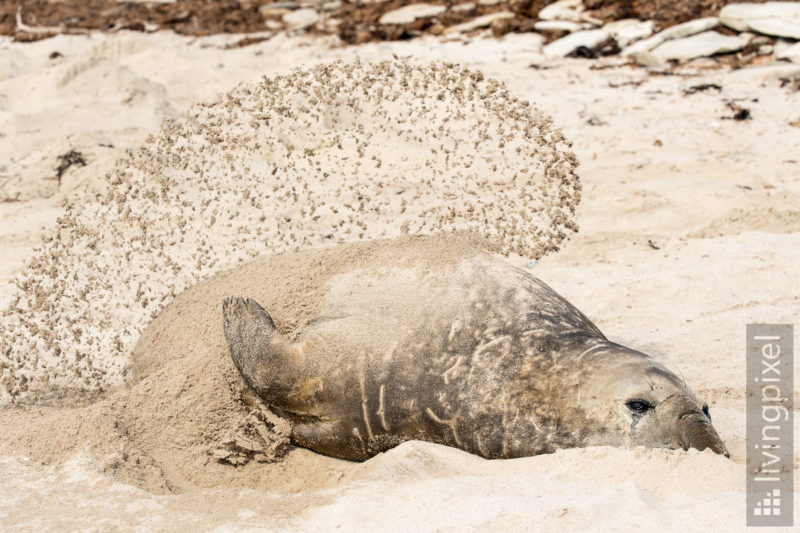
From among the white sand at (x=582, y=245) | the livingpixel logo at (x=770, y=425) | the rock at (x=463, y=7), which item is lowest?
the livingpixel logo at (x=770, y=425)

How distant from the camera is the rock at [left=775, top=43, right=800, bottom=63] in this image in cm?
773

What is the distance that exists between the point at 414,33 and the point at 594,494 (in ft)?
25.6

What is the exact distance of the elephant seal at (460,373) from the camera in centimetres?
297

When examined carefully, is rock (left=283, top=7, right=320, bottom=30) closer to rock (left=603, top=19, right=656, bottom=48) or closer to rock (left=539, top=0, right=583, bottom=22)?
rock (left=539, top=0, right=583, bottom=22)

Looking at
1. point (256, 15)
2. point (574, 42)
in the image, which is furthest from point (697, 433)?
point (256, 15)

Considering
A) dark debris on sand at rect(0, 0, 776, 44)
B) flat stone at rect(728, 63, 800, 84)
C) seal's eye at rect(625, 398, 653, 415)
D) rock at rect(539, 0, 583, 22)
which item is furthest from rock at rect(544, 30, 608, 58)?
seal's eye at rect(625, 398, 653, 415)

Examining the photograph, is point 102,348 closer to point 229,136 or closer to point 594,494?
point 229,136

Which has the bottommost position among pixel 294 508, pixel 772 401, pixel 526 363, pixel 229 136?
pixel 772 401

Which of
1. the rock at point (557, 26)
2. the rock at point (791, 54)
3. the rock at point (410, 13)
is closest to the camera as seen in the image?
the rock at point (791, 54)

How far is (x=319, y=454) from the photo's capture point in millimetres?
3525

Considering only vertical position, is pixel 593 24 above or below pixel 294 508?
above

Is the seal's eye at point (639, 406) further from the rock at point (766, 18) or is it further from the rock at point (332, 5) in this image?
the rock at point (332, 5)

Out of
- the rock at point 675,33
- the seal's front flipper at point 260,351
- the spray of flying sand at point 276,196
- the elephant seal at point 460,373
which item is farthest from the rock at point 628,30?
the seal's front flipper at point 260,351

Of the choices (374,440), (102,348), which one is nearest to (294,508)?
(374,440)
